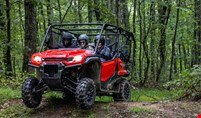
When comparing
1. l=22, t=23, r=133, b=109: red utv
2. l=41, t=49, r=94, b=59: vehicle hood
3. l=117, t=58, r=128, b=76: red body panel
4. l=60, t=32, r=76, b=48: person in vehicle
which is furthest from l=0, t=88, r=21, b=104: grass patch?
l=117, t=58, r=128, b=76: red body panel

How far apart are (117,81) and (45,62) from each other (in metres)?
3.03

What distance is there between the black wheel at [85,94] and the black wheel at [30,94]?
3.77 ft

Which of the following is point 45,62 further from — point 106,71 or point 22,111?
point 106,71

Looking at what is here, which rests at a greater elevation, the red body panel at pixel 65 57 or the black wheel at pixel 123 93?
the red body panel at pixel 65 57

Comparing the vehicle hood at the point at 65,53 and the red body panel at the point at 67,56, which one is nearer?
the red body panel at the point at 67,56

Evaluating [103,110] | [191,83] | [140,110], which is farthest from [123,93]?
[103,110]

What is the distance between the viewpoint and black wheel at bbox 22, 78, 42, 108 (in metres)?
7.96

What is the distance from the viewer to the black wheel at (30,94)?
7965 millimetres

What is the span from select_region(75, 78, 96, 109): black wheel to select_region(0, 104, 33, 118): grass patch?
1419mm

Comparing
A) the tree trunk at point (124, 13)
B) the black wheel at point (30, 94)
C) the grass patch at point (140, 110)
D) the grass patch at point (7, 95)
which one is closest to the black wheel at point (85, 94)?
the grass patch at point (140, 110)

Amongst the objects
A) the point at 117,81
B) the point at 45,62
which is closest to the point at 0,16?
the point at 117,81

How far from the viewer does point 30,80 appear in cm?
808

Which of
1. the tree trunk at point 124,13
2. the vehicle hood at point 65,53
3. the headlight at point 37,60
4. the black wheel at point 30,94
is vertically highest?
the tree trunk at point 124,13

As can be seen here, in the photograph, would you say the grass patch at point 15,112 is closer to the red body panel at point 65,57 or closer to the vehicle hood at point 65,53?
the red body panel at point 65,57
